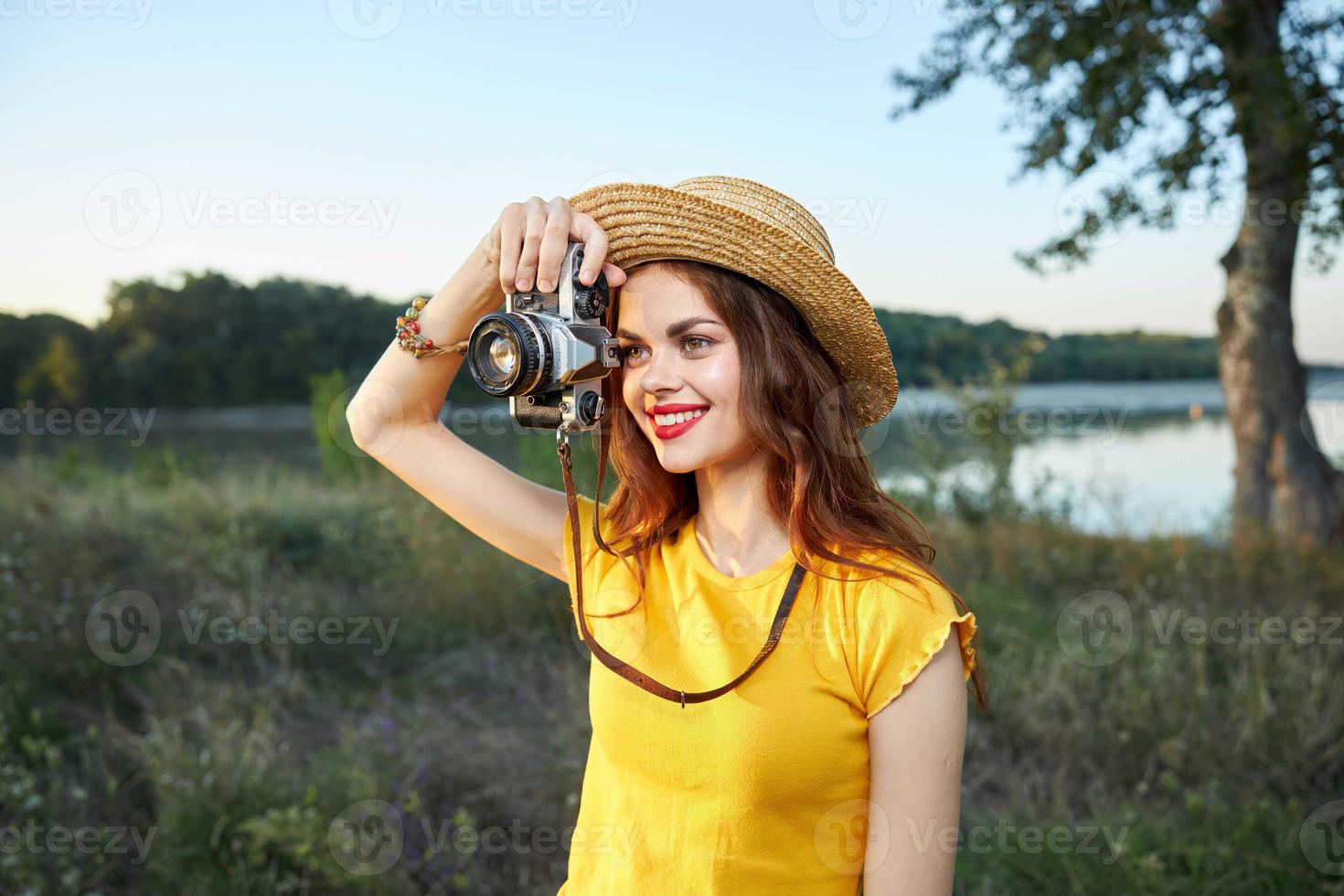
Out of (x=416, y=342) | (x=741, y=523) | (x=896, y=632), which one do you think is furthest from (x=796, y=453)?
(x=416, y=342)

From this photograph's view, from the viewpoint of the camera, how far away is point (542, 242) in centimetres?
134

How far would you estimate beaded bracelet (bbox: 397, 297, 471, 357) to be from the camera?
60.6 inches

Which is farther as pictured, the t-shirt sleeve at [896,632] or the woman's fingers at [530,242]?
the woman's fingers at [530,242]

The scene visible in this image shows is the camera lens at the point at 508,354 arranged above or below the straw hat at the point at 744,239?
below

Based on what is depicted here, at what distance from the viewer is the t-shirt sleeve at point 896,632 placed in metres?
1.22

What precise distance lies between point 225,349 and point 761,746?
16.3 meters

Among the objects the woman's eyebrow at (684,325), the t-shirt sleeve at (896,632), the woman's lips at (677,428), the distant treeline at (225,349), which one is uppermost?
the distant treeline at (225,349)

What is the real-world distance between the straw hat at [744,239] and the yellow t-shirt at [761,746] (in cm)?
41

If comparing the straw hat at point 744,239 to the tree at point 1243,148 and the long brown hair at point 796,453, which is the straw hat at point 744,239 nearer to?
the long brown hair at point 796,453

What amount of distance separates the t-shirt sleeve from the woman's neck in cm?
22

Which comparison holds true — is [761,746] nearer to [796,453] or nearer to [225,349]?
[796,453]

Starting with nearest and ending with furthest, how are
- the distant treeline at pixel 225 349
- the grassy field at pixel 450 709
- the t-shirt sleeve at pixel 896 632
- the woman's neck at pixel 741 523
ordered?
1. the t-shirt sleeve at pixel 896 632
2. the woman's neck at pixel 741 523
3. the grassy field at pixel 450 709
4. the distant treeline at pixel 225 349

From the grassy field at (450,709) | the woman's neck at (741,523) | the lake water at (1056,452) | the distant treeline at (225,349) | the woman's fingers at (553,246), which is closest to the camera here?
the woman's fingers at (553,246)

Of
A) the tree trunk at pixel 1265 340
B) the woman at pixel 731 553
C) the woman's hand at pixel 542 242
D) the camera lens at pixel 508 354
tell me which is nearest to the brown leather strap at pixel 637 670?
the woman at pixel 731 553
